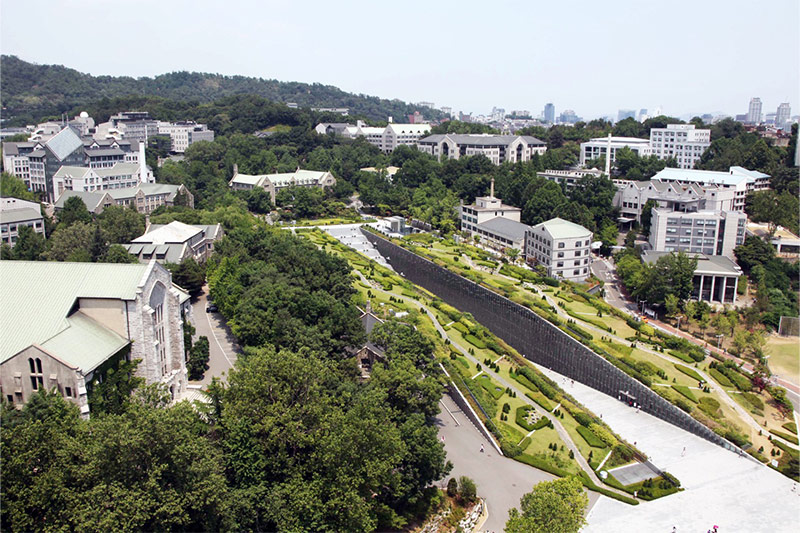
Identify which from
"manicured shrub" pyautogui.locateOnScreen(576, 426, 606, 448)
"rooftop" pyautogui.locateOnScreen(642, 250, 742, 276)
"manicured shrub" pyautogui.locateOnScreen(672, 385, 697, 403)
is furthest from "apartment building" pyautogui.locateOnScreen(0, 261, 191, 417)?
"rooftop" pyautogui.locateOnScreen(642, 250, 742, 276)

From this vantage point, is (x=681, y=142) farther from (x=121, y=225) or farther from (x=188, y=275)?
(x=121, y=225)

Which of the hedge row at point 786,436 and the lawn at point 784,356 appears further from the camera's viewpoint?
the lawn at point 784,356

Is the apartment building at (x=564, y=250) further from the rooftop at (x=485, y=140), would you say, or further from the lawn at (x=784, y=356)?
the rooftop at (x=485, y=140)

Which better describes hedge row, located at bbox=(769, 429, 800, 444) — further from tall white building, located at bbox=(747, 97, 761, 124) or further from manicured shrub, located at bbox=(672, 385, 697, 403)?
tall white building, located at bbox=(747, 97, 761, 124)

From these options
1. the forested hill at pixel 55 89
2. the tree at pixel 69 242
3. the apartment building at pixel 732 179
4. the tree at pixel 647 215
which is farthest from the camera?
the forested hill at pixel 55 89

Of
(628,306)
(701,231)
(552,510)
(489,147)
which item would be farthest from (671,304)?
(489,147)

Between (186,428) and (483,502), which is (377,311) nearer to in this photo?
(483,502)

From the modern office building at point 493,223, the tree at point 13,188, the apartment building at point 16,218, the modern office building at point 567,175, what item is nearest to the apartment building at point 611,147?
the modern office building at point 567,175
